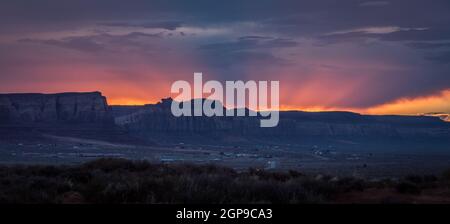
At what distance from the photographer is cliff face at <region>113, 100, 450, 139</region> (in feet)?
527

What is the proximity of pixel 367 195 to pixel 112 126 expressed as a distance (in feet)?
414

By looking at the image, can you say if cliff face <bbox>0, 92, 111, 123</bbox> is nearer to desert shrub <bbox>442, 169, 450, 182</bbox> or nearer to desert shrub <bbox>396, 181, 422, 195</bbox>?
desert shrub <bbox>442, 169, 450, 182</bbox>

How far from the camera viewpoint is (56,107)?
14462 centimetres

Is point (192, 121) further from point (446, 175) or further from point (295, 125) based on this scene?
point (446, 175)

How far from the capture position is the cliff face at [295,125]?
527 feet

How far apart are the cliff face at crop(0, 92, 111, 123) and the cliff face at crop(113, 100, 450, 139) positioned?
13711 millimetres

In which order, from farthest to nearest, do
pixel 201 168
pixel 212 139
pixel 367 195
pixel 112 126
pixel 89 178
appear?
pixel 212 139, pixel 112 126, pixel 201 168, pixel 89 178, pixel 367 195

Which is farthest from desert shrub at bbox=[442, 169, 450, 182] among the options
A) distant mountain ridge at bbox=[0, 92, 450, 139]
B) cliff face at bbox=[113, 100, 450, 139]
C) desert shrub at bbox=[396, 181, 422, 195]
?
cliff face at bbox=[113, 100, 450, 139]

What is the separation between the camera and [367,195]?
58.8 ft

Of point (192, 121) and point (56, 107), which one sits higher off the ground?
point (56, 107)

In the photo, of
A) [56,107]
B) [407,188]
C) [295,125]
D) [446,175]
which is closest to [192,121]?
[295,125]

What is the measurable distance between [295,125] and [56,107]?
205 feet
